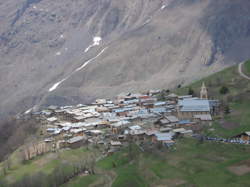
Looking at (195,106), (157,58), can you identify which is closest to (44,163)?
(195,106)

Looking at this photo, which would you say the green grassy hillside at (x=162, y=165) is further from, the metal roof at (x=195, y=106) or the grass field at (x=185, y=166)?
the metal roof at (x=195, y=106)

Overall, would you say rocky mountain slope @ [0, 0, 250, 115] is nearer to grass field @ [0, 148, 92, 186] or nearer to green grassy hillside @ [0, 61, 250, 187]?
grass field @ [0, 148, 92, 186]

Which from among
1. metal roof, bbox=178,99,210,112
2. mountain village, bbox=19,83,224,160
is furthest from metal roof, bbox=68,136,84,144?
metal roof, bbox=178,99,210,112

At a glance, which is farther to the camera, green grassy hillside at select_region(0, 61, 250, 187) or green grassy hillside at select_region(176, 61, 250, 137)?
green grassy hillside at select_region(176, 61, 250, 137)

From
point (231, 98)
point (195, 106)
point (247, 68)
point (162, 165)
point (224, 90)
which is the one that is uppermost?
point (247, 68)

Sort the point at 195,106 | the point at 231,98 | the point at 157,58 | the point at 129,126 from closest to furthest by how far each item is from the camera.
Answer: the point at 129,126 < the point at 195,106 < the point at 231,98 < the point at 157,58

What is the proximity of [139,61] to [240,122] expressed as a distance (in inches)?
5185

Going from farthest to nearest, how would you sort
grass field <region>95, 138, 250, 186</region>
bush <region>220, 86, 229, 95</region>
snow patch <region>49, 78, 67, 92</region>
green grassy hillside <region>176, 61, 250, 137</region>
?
snow patch <region>49, 78, 67, 92</region>, bush <region>220, 86, 229, 95</region>, green grassy hillside <region>176, 61, 250, 137</region>, grass field <region>95, 138, 250, 186</region>

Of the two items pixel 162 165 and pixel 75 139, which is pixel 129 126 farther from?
pixel 162 165

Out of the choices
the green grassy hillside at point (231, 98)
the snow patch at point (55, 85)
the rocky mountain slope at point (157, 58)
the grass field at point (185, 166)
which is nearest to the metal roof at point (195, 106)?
the green grassy hillside at point (231, 98)

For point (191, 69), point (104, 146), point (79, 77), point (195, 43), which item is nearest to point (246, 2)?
point (195, 43)

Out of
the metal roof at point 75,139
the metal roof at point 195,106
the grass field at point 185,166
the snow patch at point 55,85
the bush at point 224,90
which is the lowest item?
the grass field at point 185,166

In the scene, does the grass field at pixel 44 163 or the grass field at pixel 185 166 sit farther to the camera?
the grass field at pixel 44 163

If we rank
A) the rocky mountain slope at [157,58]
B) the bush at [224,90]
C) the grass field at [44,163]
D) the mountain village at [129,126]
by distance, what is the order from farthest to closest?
the rocky mountain slope at [157,58] → the bush at [224,90] → the mountain village at [129,126] → the grass field at [44,163]
